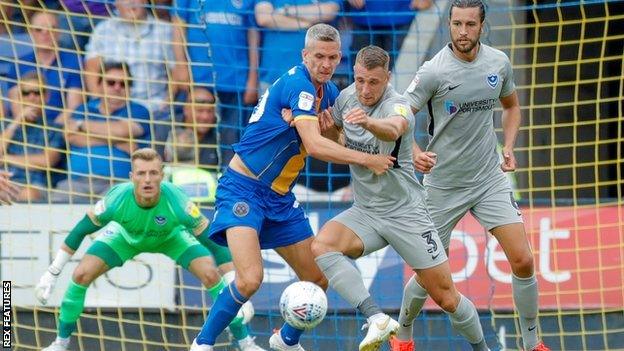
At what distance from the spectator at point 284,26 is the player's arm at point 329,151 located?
3.02 metres

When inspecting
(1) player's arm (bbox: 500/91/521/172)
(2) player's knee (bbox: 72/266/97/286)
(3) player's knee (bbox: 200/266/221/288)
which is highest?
(1) player's arm (bbox: 500/91/521/172)

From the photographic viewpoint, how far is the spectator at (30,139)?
446 inches

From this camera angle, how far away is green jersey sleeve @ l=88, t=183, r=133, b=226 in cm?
1011

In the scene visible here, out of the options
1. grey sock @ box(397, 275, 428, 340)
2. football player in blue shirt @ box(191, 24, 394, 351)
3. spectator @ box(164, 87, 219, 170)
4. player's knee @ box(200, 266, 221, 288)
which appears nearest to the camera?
football player in blue shirt @ box(191, 24, 394, 351)

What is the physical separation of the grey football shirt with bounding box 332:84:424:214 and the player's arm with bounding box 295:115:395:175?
246 mm

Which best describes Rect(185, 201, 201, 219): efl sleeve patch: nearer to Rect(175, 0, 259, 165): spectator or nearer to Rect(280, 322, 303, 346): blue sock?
Rect(175, 0, 259, 165): spectator

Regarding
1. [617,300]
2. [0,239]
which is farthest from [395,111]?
[0,239]

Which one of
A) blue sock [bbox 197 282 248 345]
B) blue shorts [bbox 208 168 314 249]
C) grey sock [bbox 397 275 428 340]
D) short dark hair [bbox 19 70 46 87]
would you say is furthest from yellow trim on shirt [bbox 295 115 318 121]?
short dark hair [bbox 19 70 46 87]

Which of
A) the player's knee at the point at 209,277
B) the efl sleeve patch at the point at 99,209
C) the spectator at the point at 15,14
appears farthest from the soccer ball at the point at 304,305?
the spectator at the point at 15,14

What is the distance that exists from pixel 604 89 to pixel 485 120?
12.8 feet

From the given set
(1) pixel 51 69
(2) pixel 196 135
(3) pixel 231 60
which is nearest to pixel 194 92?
(2) pixel 196 135

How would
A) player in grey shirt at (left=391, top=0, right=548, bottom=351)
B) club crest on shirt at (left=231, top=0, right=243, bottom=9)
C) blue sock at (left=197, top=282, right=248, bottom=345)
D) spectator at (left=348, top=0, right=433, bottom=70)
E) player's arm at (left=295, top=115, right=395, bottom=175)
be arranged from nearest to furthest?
player's arm at (left=295, top=115, right=395, bottom=175) < blue sock at (left=197, top=282, right=248, bottom=345) < player in grey shirt at (left=391, top=0, right=548, bottom=351) < spectator at (left=348, top=0, right=433, bottom=70) < club crest on shirt at (left=231, top=0, right=243, bottom=9)

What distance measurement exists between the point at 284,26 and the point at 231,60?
516 millimetres

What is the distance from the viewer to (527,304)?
881 cm
